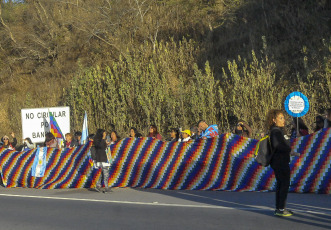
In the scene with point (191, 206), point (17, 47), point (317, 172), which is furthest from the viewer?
point (17, 47)

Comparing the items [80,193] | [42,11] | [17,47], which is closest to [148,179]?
[80,193]

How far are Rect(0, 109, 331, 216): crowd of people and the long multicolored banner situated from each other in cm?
69

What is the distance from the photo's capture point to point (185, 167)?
48.3ft

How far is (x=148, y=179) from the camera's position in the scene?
15.2 meters

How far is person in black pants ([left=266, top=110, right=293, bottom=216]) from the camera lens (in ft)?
31.0

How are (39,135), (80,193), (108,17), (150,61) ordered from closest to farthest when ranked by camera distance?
(80,193) → (39,135) → (150,61) → (108,17)

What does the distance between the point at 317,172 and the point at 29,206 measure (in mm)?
5968

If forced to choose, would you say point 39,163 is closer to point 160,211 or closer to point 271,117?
point 160,211

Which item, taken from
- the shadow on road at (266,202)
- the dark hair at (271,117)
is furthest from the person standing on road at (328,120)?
the dark hair at (271,117)

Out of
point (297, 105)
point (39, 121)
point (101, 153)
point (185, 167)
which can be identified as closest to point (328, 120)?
point (297, 105)

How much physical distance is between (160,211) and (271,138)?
2649 mm

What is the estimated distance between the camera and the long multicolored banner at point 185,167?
12.7m

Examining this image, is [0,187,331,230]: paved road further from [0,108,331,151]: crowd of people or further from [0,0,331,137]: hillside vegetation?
[0,0,331,137]: hillside vegetation

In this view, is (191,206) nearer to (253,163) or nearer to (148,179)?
(253,163)
